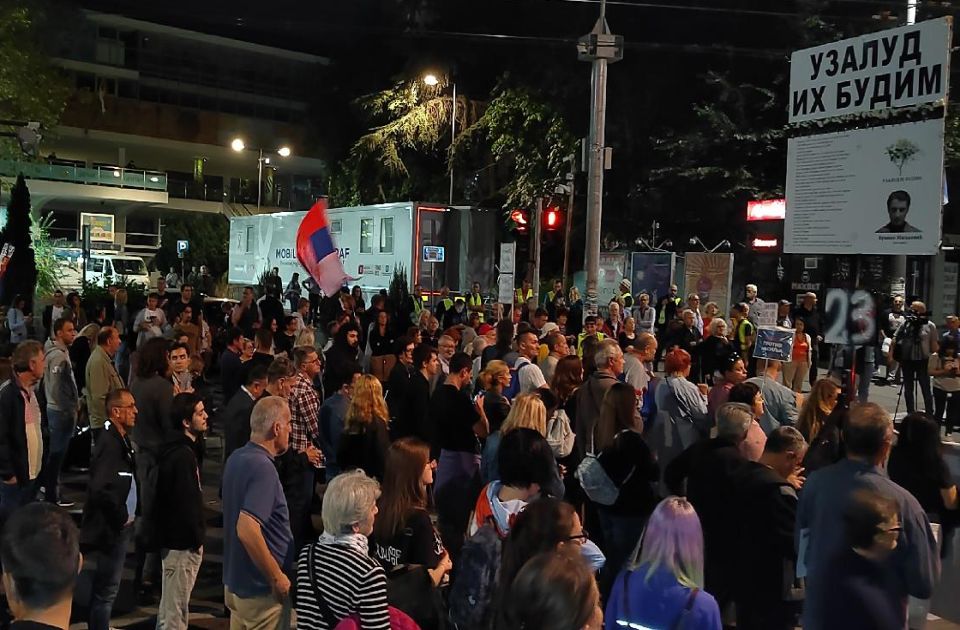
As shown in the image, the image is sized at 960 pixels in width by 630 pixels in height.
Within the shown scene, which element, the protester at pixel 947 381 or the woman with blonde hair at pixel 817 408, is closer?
the woman with blonde hair at pixel 817 408

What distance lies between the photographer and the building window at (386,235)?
23.5 metres

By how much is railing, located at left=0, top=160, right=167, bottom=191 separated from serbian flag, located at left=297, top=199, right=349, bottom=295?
3193 centimetres

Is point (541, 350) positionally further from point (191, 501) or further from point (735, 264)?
point (735, 264)

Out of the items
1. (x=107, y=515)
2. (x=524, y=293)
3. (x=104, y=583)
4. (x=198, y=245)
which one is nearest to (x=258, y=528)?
(x=107, y=515)

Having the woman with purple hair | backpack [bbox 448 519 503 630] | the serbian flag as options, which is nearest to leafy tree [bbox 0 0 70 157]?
the serbian flag

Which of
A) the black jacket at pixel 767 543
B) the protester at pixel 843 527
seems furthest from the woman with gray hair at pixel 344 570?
the black jacket at pixel 767 543

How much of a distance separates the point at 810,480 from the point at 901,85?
346 cm

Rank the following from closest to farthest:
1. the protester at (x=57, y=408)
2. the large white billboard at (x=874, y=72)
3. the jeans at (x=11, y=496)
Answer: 1. the large white billboard at (x=874, y=72)
2. the jeans at (x=11, y=496)
3. the protester at (x=57, y=408)

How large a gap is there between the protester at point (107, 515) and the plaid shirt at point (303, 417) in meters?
1.59

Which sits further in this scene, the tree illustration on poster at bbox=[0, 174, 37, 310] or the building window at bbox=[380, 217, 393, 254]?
the building window at bbox=[380, 217, 393, 254]

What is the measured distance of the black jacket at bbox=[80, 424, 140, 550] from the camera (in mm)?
5281

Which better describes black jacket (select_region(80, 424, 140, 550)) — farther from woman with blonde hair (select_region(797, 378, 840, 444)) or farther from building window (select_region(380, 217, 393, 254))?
building window (select_region(380, 217, 393, 254))

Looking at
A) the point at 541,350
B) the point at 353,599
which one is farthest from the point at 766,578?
the point at 541,350

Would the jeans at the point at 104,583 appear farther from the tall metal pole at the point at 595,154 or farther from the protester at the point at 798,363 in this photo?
the tall metal pole at the point at 595,154
